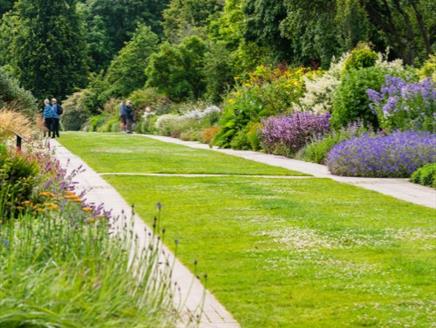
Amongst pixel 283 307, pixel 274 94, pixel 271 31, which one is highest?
pixel 271 31

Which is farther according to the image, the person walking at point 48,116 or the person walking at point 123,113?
the person walking at point 123,113

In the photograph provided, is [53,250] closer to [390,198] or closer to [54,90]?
[390,198]

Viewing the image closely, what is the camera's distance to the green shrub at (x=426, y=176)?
17.3 m

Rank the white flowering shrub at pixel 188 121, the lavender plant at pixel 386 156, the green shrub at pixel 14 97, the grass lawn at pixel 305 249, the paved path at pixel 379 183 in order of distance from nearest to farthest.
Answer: the grass lawn at pixel 305 249 < the paved path at pixel 379 183 < the lavender plant at pixel 386 156 < the green shrub at pixel 14 97 < the white flowering shrub at pixel 188 121

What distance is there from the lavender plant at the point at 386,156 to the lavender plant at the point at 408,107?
A: 161 cm

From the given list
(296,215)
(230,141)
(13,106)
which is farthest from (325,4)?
(296,215)

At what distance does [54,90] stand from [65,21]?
5.98 m

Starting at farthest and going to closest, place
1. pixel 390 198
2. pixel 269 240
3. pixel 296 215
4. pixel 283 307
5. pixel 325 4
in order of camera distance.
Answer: pixel 325 4, pixel 390 198, pixel 296 215, pixel 269 240, pixel 283 307

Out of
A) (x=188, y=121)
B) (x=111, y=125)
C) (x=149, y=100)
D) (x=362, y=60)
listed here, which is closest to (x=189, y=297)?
(x=362, y=60)

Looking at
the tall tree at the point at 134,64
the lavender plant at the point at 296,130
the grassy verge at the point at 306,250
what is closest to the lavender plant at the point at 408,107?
the lavender plant at the point at 296,130

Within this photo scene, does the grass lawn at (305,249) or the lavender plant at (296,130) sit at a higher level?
the lavender plant at (296,130)

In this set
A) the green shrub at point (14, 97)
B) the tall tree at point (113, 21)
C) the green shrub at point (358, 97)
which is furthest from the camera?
the tall tree at point (113, 21)

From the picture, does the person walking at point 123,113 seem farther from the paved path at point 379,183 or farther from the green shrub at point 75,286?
the green shrub at point 75,286

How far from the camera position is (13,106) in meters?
31.9
